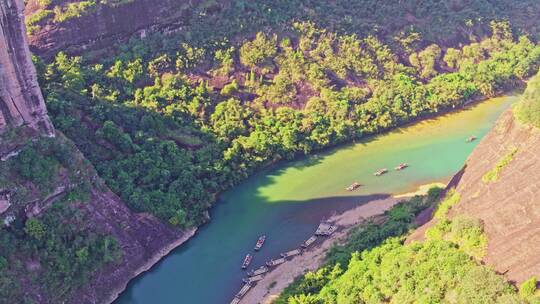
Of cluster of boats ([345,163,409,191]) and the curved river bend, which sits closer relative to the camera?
the curved river bend

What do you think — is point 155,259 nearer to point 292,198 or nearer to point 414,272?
point 292,198

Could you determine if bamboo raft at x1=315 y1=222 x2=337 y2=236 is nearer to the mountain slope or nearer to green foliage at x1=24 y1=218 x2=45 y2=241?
the mountain slope

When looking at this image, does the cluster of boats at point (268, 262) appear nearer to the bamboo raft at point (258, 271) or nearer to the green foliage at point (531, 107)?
the bamboo raft at point (258, 271)

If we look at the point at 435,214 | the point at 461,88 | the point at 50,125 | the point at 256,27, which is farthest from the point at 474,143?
the point at 50,125

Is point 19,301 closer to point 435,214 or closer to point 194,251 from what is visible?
point 194,251

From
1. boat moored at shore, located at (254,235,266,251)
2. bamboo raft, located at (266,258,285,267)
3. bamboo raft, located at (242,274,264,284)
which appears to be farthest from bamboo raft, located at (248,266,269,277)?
boat moored at shore, located at (254,235,266,251)

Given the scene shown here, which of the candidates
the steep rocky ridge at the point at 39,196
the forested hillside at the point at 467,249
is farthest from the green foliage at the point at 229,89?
the forested hillside at the point at 467,249

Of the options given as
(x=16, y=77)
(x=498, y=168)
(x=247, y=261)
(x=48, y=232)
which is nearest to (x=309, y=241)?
(x=247, y=261)
